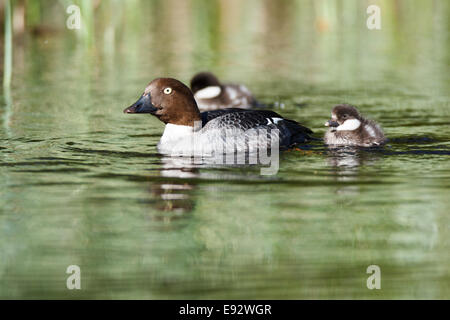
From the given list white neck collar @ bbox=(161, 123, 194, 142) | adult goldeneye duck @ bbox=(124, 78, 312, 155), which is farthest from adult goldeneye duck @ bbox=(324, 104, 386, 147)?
white neck collar @ bbox=(161, 123, 194, 142)

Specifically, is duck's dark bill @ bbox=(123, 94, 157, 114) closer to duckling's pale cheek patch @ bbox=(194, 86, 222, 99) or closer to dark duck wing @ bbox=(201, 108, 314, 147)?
dark duck wing @ bbox=(201, 108, 314, 147)

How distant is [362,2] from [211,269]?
16.5 meters

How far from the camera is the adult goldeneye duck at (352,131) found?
351 inches

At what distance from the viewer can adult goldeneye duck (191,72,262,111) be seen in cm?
1180

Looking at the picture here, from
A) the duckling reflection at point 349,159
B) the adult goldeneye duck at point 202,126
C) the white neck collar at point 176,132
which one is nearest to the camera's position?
the duckling reflection at point 349,159

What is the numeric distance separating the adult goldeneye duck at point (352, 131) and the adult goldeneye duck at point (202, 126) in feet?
1.33

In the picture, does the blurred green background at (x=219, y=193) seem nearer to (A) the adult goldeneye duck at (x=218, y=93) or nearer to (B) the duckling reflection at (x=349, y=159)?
(B) the duckling reflection at (x=349, y=159)

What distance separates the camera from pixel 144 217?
623 cm

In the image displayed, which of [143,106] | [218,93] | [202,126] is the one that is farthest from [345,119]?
[218,93]

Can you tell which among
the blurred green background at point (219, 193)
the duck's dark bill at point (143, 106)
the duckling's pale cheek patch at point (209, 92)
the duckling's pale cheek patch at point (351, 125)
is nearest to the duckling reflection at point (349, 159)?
the blurred green background at point (219, 193)

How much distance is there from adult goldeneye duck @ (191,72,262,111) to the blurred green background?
1.27ft

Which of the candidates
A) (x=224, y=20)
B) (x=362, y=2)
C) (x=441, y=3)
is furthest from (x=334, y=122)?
(x=441, y=3)

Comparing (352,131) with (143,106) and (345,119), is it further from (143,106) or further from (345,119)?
(143,106)

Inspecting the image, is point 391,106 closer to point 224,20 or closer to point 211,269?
point 211,269
